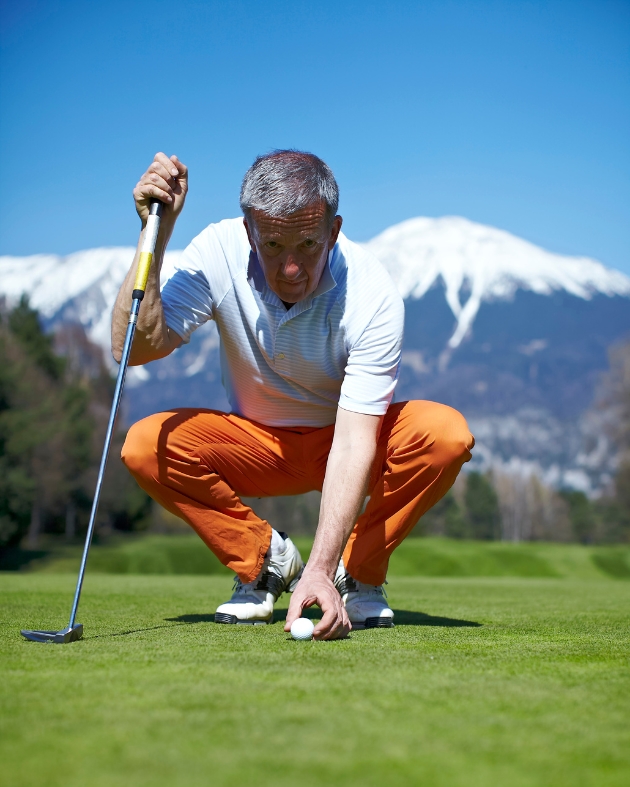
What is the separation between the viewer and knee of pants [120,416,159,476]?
3812 millimetres

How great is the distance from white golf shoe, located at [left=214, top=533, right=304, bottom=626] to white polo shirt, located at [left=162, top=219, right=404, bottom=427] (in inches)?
23.0

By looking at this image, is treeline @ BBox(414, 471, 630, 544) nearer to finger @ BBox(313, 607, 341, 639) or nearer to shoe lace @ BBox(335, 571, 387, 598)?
shoe lace @ BBox(335, 571, 387, 598)

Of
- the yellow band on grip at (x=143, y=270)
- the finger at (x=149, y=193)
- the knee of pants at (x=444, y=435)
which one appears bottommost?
the knee of pants at (x=444, y=435)

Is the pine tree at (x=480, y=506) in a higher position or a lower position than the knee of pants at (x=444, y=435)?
lower

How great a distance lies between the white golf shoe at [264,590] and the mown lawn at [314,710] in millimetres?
473

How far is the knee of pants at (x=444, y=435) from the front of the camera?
3639 millimetres

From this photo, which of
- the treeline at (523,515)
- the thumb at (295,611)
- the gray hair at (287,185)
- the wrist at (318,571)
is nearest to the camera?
the thumb at (295,611)

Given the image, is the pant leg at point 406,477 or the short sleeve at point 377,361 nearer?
the short sleeve at point 377,361

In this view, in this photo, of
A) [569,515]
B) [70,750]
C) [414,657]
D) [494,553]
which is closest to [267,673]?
[414,657]

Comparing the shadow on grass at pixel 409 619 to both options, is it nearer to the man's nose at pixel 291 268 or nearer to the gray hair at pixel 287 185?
the man's nose at pixel 291 268

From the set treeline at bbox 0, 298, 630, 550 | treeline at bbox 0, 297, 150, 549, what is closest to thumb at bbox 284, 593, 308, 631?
treeline at bbox 0, 297, 150, 549

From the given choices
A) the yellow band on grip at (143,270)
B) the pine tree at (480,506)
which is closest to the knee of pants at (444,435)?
the yellow band on grip at (143,270)

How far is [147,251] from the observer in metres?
3.39

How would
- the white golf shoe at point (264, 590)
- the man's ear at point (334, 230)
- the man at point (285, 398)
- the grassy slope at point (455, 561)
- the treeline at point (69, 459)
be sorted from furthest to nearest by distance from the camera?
the treeline at point (69, 459)
the grassy slope at point (455, 561)
the white golf shoe at point (264, 590)
the man's ear at point (334, 230)
the man at point (285, 398)
